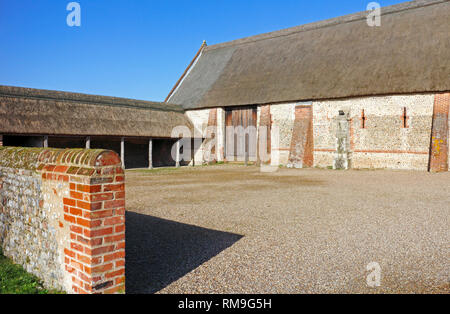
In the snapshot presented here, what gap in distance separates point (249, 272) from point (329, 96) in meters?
17.5

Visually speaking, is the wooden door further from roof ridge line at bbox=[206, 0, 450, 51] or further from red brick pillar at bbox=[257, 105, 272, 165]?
roof ridge line at bbox=[206, 0, 450, 51]

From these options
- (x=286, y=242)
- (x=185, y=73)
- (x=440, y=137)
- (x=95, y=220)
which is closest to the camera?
(x=95, y=220)

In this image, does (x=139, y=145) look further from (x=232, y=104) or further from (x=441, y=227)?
(x=441, y=227)

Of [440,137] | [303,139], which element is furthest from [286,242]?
[303,139]

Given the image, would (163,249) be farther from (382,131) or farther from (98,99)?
(98,99)

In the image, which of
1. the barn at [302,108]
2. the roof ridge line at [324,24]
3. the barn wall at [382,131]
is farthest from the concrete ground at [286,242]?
the roof ridge line at [324,24]

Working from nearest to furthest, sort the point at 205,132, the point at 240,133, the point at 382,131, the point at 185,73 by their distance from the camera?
the point at 382,131 → the point at 240,133 → the point at 205,132 → the point at 185,73

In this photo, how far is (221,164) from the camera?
82.4 ft

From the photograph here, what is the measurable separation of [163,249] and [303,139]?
17.0 meters

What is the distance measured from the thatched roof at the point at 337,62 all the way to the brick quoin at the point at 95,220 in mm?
18272

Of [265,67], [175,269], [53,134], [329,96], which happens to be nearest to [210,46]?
[265,67]

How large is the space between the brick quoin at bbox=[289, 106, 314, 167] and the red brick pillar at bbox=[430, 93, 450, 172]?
6.58m

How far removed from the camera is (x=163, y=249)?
5195mm

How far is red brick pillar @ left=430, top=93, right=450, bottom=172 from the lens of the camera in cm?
1670
